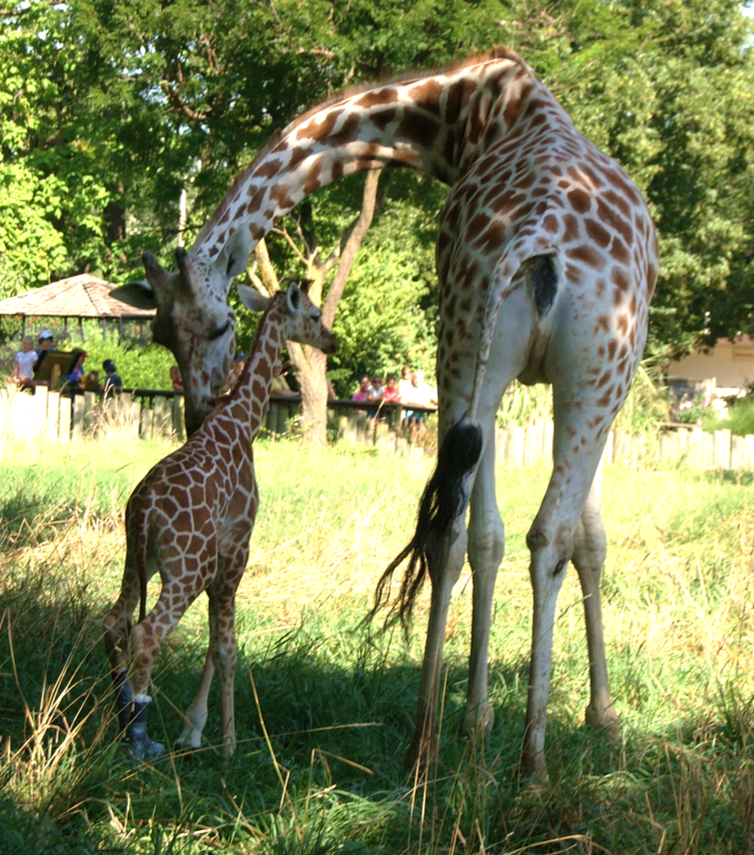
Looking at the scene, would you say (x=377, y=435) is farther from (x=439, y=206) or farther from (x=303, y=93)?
(x=303, y=93)

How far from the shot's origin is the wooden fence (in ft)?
43.1

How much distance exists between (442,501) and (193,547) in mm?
862

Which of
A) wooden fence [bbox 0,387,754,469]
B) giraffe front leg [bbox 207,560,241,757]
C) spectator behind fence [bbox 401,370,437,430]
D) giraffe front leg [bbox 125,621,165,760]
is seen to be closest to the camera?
giraffe front leg [bbox 125,621,165,760]

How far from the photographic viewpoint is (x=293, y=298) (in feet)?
13.9

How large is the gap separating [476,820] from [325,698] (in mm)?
1340

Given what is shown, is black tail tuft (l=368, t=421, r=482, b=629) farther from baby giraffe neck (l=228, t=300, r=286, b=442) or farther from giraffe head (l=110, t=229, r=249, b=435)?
giraffe head (l=110, t=229, r=249, b=435)

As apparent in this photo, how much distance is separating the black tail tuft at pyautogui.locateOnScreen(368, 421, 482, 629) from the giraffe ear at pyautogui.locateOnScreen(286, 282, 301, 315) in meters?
1.01

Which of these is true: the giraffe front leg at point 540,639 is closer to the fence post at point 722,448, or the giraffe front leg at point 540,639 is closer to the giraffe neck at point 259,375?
the giraffe neck at point 259,375

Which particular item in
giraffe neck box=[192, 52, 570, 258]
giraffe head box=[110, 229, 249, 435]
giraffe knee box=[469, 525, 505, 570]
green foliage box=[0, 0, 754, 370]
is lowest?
giraffe knee box=[469, 525, 505, 570]

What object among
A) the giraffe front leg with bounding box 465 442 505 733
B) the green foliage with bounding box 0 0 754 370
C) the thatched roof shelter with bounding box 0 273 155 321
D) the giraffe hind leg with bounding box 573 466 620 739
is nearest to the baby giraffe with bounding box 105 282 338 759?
the giraffe front leg with bounding box 465 442 505 733

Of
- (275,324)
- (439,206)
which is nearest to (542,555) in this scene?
(275,324)

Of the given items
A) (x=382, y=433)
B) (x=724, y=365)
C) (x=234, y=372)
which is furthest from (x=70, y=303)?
(x=724, y=365)

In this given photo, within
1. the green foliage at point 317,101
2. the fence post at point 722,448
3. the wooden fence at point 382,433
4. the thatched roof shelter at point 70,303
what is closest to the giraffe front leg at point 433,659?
the green foliage at point 317,101

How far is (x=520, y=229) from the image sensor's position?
11.7 feet
